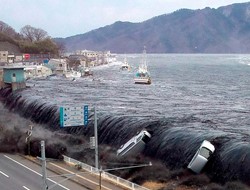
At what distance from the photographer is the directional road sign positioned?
93.9ft

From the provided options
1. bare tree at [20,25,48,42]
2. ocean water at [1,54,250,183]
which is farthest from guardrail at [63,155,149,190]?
bare tree at [20,25,48,42]

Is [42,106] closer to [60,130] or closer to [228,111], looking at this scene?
[60,130]

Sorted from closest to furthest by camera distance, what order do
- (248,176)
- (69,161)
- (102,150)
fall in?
(248,176), (69,161), (102,150)

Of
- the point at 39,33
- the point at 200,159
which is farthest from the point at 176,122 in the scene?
the point at 39,33

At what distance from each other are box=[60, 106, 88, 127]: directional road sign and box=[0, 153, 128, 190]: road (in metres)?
3.43

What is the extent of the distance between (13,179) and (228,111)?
31589 mm

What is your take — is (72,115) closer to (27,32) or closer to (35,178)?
(35,178)

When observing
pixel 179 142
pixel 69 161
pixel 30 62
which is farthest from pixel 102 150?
pixel 30 62

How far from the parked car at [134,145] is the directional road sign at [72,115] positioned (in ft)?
20.1

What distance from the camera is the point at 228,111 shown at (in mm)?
53219

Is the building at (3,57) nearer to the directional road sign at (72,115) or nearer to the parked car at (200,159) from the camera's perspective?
the directional road sign at (72,115)

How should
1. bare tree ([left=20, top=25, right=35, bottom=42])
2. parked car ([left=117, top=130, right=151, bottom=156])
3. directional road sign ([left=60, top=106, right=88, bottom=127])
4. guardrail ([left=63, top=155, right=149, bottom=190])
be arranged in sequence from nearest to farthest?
1. guardrail ([left=63, top=155, right=149, bottom=190])
2. directional road sign ([left=60, top=106, right=88, bottom=127])
3. parked car ([left=117, top=130, right=151, bottom=156])
4. bare tree ([left=20, top=25, right=35, bottom=42])

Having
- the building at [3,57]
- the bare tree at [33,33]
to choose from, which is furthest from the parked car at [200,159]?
the bare tree at [33,33]

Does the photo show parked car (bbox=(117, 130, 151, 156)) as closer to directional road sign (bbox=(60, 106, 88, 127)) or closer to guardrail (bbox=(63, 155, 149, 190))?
guardrail (bbox=(63, 155, 149, 190))
